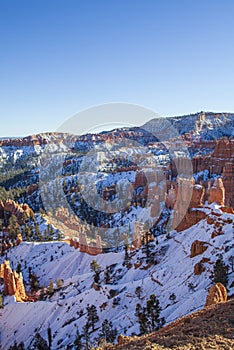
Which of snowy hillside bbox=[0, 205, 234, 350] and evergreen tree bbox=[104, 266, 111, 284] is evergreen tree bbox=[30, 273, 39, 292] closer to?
snowy hillside bbox=[0, 205, 234, 350]

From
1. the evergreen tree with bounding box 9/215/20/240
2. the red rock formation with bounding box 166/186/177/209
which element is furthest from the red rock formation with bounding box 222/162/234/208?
the evergreen tree with bounding box 9/215/20/240

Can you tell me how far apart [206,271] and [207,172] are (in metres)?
64.7

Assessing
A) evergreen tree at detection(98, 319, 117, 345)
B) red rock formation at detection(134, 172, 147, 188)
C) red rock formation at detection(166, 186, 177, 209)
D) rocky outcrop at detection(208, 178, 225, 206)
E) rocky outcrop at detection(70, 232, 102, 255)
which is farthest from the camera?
red rock formation at detection(134, 172, 147, 188)

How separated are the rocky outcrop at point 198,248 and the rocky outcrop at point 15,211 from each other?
55818mm

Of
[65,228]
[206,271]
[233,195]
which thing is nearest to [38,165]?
[65,228]

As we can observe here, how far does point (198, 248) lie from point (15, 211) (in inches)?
2386

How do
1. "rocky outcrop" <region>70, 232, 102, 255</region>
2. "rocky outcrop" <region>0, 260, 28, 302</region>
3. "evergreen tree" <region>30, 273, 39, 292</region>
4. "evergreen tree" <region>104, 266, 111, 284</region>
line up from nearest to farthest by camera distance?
"evergreen tree" <region>104, 266, 111, 284</region>, "rocky outcrop" <region>0, 260, 28, 302</region>, "evergreen tree" <region>30, 273, 39, 292</region>, "rocky outcrop" <region>70, 232, 102, 255</region>

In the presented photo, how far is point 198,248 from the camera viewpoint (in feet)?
108

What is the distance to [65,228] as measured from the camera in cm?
7819

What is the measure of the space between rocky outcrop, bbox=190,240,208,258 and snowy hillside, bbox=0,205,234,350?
1.46 ft

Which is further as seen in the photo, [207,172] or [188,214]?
[207,172]

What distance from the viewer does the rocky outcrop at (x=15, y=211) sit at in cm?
7994

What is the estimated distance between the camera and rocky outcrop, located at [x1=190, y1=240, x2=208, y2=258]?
32581 millimetres

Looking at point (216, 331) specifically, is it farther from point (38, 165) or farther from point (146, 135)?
point (146, 135)
